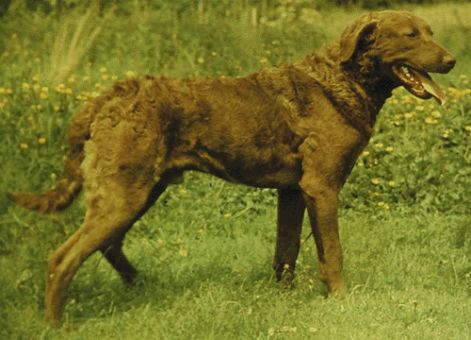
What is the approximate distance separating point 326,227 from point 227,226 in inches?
58.5

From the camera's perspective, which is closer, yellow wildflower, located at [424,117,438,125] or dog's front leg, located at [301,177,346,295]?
dog's front leg, located at [301,177,346,295]

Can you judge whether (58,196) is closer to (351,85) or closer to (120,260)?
(120,260)

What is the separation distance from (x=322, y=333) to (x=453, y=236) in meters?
2.04

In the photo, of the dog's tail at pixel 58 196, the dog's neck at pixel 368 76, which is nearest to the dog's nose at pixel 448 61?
the dog's neck at pixel 368 76

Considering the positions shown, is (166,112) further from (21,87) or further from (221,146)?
(21,87)

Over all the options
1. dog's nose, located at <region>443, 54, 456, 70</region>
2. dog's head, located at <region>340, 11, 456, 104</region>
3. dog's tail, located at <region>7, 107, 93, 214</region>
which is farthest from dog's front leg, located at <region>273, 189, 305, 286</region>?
dog's tail, located at <region>7, 107, 93, 214</region>

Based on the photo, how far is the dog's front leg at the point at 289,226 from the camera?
577 centimetres

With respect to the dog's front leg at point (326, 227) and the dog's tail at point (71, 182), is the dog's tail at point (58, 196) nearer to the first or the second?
the dog's tail at point (71, 182)

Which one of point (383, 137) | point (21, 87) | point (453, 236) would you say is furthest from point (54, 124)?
point (453, 236)

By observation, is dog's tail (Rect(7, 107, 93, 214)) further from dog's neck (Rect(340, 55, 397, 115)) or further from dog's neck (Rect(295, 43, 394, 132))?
dog's neck (Rect(340, 55, 397, 115))

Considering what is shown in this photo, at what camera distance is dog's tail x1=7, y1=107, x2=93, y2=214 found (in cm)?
511

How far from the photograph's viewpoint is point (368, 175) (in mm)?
7414

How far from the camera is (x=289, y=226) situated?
577 cm

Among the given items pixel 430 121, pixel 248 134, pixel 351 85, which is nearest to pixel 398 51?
pixel 351 85
